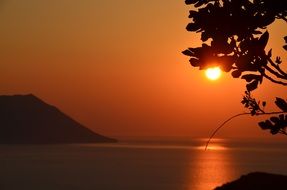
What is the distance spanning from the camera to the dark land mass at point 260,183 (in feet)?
58.5

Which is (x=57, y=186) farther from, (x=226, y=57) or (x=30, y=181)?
(x=226, y=57)

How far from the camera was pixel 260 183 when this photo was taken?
60.6ft

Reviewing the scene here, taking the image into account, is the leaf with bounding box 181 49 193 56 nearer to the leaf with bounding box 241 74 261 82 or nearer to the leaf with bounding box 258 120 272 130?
the leaf with bounding box 241 74 261 82

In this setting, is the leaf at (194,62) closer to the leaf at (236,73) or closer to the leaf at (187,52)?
the leaf at (187,52)

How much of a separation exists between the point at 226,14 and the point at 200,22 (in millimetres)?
344

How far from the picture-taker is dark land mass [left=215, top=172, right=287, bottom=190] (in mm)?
17828

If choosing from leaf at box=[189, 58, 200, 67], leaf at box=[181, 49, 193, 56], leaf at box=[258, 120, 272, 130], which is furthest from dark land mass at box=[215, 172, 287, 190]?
leaf at box=[181, 49, 193, 56]

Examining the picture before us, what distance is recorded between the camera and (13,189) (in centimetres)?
13838

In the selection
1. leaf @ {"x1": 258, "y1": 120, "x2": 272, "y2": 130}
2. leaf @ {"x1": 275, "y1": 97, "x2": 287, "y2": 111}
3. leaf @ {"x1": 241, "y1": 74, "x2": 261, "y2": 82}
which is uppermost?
leaf @ {"x1": 241, "y1": 74, "x2": 261, "y2": 82}

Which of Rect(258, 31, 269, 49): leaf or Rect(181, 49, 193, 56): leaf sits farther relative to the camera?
Rect(181, 49, 193, 56): leaf

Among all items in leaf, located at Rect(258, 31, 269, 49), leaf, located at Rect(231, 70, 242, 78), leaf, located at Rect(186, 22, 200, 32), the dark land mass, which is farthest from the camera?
the dark land mass

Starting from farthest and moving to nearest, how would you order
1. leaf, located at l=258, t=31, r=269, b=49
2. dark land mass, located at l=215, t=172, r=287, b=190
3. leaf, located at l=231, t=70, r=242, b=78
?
1. dark land mass, located at l=215, t=172, r=287, b=190
2. leaf, located at l=231, t=70, r=242, b=78
3. leaf, located at l=258, t=31, r=269, b=49

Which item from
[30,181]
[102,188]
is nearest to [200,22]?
[102,188]

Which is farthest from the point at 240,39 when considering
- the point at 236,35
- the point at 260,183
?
the point at 260,183
